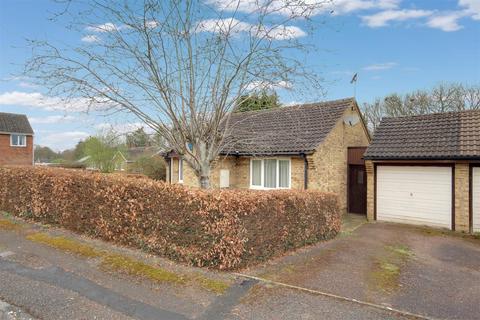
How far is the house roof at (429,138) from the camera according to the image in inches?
463

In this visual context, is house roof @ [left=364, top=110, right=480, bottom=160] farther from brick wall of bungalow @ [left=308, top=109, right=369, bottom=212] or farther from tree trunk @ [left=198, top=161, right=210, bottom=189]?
tree trunk @ [left=198, top=161, right=210, bottom=189]

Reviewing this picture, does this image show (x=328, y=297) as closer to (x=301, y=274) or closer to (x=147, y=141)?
(x=301, y=274)

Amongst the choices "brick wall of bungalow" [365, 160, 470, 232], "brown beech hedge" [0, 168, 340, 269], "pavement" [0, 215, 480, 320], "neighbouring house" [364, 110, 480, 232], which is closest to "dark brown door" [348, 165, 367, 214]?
"neighbouring house" [364, 110, 480, 232]

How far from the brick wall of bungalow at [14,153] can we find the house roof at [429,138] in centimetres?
3474

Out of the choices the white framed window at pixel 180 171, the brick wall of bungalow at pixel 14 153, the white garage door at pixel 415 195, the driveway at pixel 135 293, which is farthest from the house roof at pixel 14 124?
the white garage door at pixel 415 195

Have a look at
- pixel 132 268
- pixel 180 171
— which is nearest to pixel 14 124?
pixel 180 171

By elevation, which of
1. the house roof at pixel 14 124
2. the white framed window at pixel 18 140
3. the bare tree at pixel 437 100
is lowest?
the white framed window at pixel 18 140

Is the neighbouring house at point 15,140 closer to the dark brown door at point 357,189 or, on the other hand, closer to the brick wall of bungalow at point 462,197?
the dark brown door at point 357,189

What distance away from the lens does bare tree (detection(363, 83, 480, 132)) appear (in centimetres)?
2900

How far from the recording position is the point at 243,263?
6477 mm

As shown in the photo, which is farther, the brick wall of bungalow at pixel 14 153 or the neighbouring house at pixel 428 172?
the brick wall of bungalow at pixel 14 153

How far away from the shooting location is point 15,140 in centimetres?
3622

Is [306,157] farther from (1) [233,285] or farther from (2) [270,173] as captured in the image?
(1) [233,285]

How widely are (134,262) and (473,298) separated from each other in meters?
6.04
